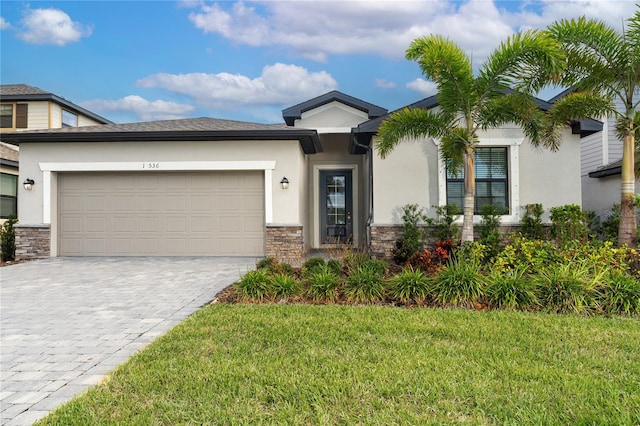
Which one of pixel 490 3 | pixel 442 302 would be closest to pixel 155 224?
pixel 442 302

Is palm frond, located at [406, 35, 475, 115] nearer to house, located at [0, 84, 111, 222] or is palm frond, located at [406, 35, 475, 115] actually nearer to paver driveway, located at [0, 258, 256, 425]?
paver driveway, located at [0, 258, 256, 425]

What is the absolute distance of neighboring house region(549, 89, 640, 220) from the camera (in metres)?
12.1

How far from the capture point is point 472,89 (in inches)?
296

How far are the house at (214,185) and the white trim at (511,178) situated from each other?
0.03m

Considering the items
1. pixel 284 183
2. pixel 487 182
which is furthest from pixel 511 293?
pixel 284 183

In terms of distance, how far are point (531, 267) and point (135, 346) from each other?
19.3 ft

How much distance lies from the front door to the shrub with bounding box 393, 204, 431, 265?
12.4 feet

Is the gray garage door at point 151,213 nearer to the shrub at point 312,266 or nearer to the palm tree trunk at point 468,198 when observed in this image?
the shrub at point 312,266

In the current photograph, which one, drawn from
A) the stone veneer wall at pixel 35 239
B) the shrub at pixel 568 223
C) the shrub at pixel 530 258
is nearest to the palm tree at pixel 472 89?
the shrub at pixel 530 258

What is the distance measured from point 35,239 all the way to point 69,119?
11.8m

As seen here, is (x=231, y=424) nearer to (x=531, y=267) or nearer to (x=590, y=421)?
(x=590, y=421)

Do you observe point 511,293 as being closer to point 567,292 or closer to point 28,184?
point 567,292

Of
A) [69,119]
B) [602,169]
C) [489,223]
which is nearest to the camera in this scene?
[489,223]

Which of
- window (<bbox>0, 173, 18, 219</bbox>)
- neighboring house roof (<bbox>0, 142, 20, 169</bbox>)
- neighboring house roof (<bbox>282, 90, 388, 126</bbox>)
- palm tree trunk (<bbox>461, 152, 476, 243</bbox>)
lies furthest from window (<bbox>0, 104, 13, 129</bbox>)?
palm tree trunk (<bbox>461, 152, 476, 243</bbox>)
